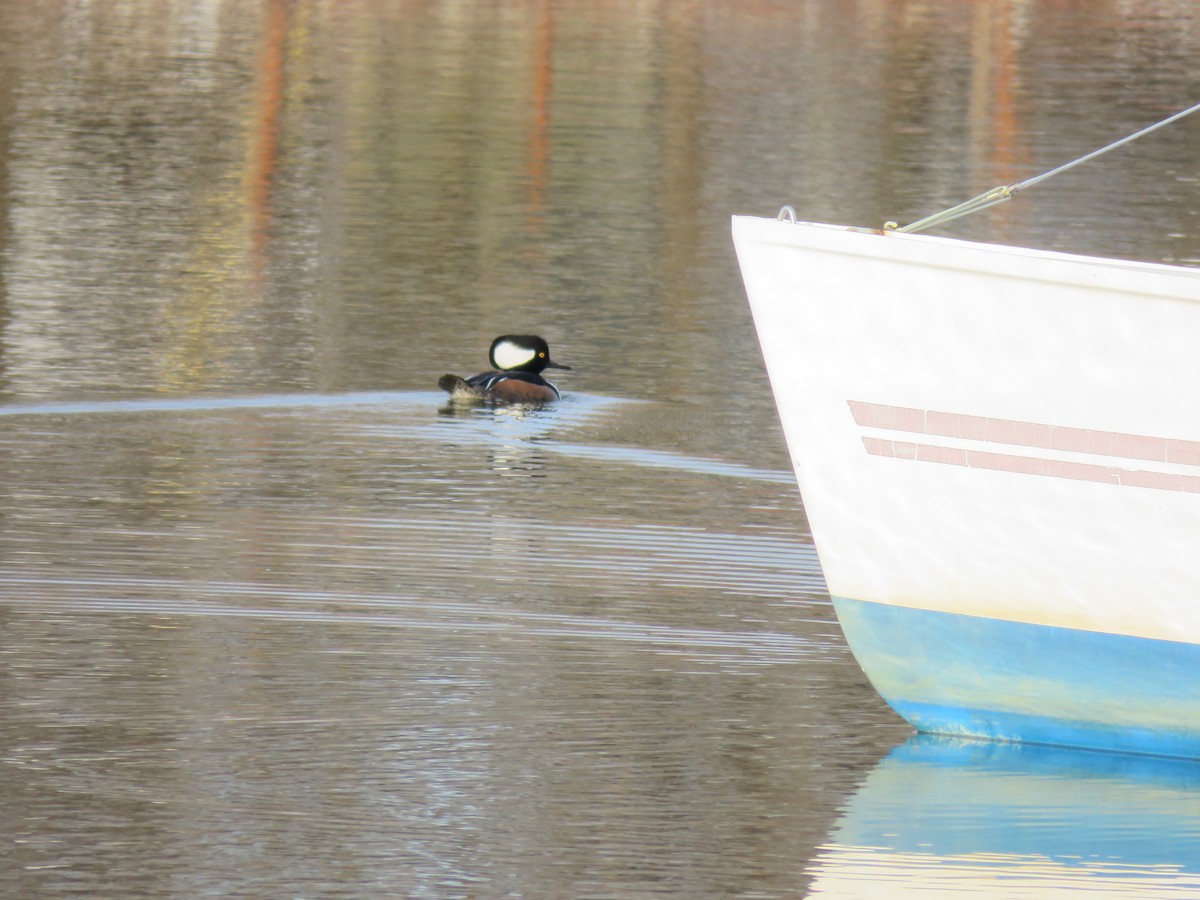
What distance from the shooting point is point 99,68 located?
120 ft

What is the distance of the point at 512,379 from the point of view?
14.3m

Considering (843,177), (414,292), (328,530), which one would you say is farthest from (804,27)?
(328,530)

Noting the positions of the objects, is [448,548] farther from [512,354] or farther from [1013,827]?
[512,354]

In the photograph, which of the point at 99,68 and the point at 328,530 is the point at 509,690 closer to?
the point at 328,530

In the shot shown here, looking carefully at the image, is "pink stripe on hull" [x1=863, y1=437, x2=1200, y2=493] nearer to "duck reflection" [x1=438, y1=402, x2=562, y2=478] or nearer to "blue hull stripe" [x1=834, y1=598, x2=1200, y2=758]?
"blue hull stripe" [x1=834, y1=598, x2=1200, y2=758]

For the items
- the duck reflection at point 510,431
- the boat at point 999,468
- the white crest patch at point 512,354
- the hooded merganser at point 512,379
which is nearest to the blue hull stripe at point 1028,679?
the boat at point 999,468

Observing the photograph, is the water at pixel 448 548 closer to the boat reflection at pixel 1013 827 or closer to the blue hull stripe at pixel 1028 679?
the boat reflection at pixel 1013 827

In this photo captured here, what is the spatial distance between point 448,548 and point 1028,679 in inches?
122

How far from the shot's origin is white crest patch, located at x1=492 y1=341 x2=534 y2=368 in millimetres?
14562

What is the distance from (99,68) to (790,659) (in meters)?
29.5

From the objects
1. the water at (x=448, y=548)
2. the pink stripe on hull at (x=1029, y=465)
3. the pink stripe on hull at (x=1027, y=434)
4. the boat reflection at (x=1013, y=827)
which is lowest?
the boat reflection at (x=1013, y=827)

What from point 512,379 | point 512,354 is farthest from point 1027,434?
point 512,354

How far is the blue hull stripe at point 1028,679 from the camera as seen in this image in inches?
315

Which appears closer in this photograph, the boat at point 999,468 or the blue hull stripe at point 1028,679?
the boat at point 999,468
